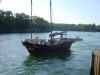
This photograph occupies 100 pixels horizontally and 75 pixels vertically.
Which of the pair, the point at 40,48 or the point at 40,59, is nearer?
the point at 40,59

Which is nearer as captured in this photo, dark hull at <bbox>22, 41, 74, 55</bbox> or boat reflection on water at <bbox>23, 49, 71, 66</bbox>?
boat reflection on water at <bbox>23, 49, 71, 66</bbox>

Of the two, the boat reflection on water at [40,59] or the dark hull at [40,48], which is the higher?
the dark hull at [40,48]

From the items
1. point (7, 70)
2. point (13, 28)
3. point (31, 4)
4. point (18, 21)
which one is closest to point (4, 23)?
point (13, 28)

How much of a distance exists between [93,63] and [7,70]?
978cm

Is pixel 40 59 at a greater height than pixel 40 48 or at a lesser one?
lesser

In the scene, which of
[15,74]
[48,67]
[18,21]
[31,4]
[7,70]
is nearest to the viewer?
[15,74]

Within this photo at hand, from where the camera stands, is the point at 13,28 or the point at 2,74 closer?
the point at 2,74

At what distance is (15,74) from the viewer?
12.6 meters

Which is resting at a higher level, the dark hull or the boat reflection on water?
the dark hull

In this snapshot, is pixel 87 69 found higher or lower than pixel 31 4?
lower

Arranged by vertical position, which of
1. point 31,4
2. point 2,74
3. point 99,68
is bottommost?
point 2,74

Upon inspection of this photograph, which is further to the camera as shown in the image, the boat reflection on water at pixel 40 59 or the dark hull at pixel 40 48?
the dark hull at pixel 40 48

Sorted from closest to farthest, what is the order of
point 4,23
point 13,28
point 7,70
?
1. point 7,70
2. point 4,23
3. point 13,28

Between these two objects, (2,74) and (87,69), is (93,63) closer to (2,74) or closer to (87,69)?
(87,69)
